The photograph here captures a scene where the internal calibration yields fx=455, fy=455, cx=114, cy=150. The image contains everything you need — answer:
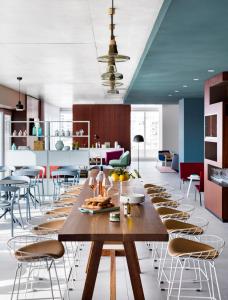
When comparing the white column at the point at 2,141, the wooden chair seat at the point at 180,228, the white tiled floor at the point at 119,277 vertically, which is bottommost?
the white tiled floor at the point at 119,277

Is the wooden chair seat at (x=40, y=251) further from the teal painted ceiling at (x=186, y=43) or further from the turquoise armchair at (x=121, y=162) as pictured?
the turquoise armchair at (x=121, y=162)

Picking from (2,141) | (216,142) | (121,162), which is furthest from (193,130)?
(216,142)

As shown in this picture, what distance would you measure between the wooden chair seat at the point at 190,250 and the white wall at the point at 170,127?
15.0 metres

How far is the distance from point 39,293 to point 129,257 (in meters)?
0.95

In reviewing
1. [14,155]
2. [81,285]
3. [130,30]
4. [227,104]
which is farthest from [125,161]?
[81,285]

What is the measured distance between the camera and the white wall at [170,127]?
18.2 meters

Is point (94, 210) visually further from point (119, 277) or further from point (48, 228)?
point (119, 277)

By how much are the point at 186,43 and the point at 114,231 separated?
8.37 feet

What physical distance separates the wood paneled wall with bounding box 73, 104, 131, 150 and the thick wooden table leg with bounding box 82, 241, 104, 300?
13.3 meters

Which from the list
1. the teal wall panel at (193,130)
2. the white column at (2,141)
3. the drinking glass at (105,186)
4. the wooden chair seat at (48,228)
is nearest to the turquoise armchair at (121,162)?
the teal wall panel at (193,130)

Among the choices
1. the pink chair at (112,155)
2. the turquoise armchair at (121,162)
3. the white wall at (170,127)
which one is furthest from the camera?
the white wall at (170,127)

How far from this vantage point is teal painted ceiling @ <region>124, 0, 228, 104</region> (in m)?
3.40

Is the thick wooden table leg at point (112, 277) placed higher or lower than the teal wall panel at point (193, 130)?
lower

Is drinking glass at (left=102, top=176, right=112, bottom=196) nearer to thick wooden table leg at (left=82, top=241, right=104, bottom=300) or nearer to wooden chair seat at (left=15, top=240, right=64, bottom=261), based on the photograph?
wooden chair seat at (left=15, top=240, right=64, bottom=261)
